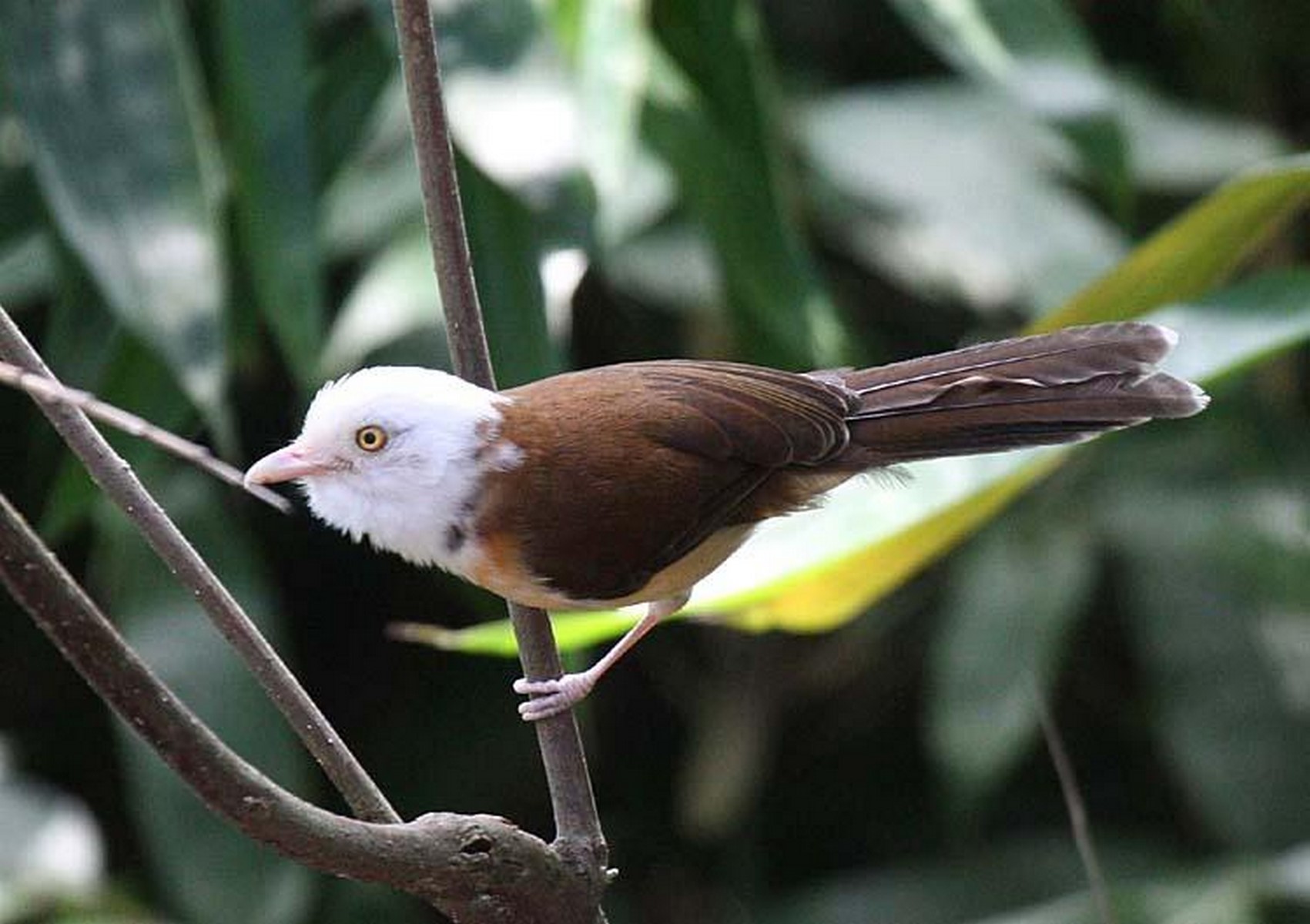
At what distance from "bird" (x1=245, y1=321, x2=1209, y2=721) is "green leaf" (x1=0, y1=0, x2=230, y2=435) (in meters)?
0.31

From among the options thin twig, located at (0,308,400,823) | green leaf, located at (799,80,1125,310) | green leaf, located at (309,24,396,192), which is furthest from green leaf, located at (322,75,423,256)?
thin twig, located at (0,308,400,823)

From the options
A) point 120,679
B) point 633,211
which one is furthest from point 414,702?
point 120,679

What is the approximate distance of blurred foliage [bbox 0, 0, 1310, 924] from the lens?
2.31 meters

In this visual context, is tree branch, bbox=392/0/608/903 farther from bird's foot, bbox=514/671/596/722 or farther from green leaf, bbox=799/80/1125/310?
green leaf, bbox=799/80/1125/310

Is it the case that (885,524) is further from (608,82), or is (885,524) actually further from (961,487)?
(608,82)

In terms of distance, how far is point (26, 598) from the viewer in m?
1.02

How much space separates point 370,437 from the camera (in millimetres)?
1845

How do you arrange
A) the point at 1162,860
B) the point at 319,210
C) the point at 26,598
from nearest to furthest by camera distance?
the point at 26,598
the point at 319,210
the point at 1162,860

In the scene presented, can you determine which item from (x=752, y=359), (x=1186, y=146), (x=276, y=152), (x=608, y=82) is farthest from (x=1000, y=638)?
(x=276, y=152)

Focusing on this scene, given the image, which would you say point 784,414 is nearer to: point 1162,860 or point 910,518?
point 910,518

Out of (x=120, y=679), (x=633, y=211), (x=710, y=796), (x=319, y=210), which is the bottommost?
(x=120, y=679)

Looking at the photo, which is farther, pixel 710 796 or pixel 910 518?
pixel 710 796

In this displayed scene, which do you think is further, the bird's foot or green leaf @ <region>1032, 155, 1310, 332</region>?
green leaf @ <region>1032, 155, 1310, 332</region>

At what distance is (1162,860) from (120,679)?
9.22 feet
